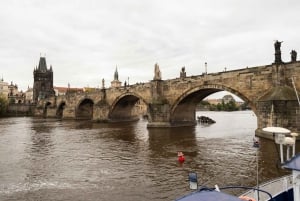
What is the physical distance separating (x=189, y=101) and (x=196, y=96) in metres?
1.53

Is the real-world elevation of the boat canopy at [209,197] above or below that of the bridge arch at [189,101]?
below

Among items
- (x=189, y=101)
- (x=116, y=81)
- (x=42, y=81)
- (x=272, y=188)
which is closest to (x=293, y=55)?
(x=189, y=101)

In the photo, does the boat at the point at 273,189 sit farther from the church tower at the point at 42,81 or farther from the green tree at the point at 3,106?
the church tower at the point at 42,81

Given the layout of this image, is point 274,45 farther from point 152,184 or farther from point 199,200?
point 199,200

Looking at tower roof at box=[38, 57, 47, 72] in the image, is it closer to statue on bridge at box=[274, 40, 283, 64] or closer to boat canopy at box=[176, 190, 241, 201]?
statue on bridge at box=[274, 40, 283, 64]

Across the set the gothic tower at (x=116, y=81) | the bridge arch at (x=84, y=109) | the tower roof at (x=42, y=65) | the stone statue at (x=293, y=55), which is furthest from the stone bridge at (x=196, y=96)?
the tower roof at (x=42, y=65)

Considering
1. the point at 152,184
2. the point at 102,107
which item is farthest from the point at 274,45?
the point at 102,107

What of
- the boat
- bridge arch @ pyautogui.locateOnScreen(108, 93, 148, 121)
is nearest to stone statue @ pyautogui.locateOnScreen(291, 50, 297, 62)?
the boat

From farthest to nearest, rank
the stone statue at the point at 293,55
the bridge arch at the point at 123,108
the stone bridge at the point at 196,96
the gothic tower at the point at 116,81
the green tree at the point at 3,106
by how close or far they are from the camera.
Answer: the gothic tower at the point at 116,81
the green tree at the point at 3,106
the bridge arch at the point at 123,108
the stone statue at the point at 293,55
the stone bridge at the point at 196,96

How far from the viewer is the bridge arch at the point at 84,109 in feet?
218

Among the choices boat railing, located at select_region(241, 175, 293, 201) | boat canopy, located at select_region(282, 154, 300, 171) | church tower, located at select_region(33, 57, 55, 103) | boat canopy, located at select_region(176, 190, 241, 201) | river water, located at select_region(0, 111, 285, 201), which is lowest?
river water, located at select_region(0, 111, 285, 201)

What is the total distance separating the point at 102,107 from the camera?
5347 centimetres

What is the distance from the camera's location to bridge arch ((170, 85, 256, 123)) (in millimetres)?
32906

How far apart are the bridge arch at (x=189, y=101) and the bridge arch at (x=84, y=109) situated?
101 feet
